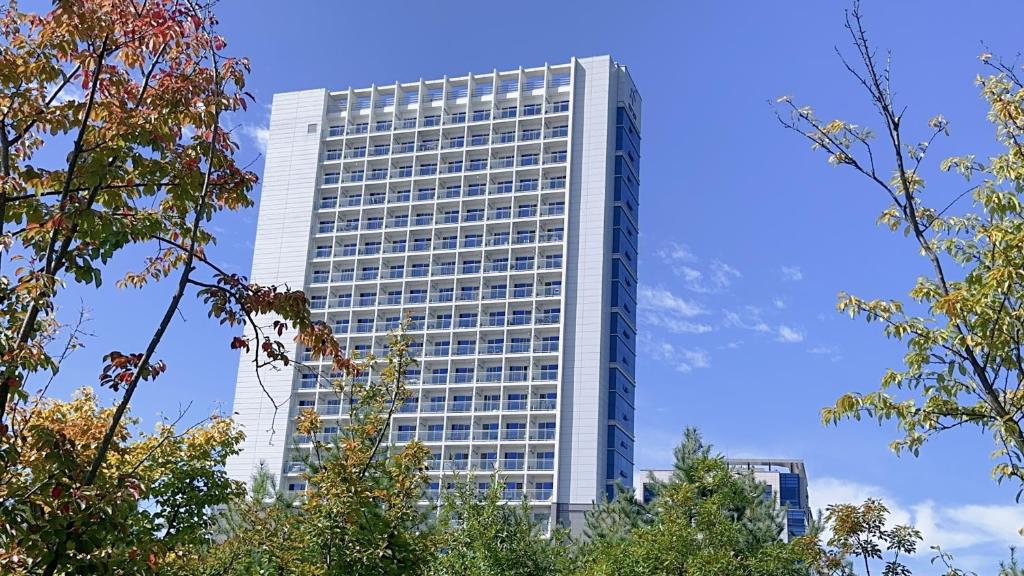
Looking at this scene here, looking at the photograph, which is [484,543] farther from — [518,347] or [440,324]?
[440,324]

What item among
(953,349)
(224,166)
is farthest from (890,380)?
(224,166)

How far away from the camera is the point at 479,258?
7975 cm

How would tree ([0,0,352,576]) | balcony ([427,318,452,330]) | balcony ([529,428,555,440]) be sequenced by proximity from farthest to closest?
balcony ([427,318,452,330]), balcony ([529,428,555,440]), tree ([0,0,352,576])

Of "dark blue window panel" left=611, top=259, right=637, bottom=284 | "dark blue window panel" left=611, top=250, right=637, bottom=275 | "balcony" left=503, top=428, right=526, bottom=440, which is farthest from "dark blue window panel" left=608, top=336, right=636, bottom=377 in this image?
"balcony" left=503, top=428, right=526, bottom=440

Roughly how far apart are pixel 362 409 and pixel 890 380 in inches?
456

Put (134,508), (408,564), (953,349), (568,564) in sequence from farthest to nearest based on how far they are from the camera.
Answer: (568,564), (408,564), (953,349), (134,508)

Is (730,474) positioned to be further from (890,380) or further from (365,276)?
(365,276)

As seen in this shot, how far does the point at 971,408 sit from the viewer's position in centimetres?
923

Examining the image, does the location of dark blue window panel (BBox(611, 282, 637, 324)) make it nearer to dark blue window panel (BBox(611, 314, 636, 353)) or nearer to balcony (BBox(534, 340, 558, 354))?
dark blue window panel (BBox(611, 314, 636, 353))

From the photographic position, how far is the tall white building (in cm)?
7325

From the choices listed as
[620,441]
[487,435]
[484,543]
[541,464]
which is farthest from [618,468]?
[484,543]

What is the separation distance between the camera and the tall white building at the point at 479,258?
73.2 m

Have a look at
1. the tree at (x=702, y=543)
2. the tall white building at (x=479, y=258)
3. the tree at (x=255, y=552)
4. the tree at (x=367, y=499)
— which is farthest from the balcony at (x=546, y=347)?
the tree at (x=367, y=499)

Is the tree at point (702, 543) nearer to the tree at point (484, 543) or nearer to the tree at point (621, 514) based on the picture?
the tree at point (484, 543)
